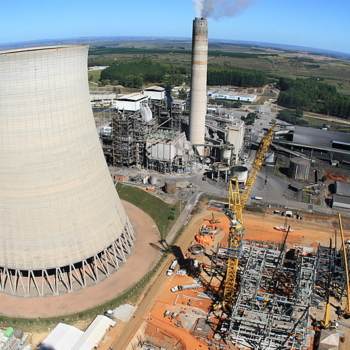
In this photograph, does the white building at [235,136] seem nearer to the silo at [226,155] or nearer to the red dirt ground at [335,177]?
the silo at [226,155]

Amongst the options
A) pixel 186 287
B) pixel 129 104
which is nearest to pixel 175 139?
pixel 129 104

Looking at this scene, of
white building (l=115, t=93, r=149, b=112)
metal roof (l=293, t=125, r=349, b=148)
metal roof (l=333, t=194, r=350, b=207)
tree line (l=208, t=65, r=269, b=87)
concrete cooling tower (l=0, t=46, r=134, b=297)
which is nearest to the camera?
concrete cooling tower (l=0, t=46, r=134, b=297)

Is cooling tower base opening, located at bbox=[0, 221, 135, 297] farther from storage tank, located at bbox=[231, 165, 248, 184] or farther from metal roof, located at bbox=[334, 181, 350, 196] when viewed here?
metal roof, located at bbox=[334, 181, 350, 196]

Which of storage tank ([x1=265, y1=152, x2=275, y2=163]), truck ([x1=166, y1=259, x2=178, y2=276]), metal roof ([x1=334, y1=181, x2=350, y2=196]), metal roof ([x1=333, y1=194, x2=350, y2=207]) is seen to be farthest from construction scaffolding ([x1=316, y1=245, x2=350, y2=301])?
storage tank ([x1=265, y1=152, x2=275, y2=163])

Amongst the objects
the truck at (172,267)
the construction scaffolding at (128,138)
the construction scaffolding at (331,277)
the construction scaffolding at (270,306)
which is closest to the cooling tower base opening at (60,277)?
the truck at (172,267)

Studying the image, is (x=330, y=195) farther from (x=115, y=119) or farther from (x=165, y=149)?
(x=115, y=119)
